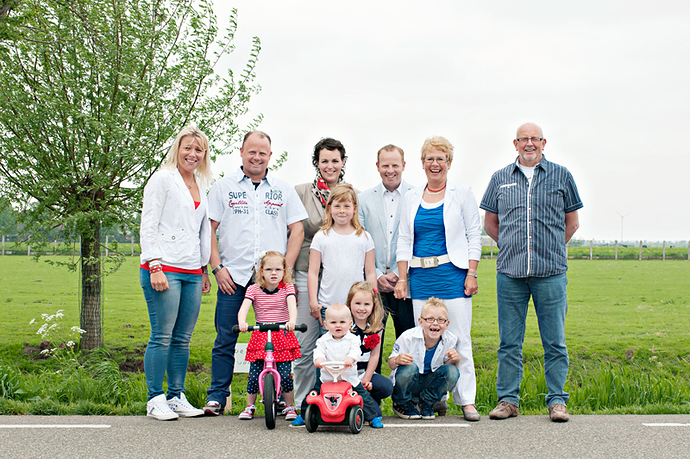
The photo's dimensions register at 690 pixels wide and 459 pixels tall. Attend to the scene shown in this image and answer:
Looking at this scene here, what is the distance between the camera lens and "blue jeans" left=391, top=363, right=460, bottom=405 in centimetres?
492

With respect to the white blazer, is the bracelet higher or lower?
lower

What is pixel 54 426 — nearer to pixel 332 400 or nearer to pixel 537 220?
pixel 332 400

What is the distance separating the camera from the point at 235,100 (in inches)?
385

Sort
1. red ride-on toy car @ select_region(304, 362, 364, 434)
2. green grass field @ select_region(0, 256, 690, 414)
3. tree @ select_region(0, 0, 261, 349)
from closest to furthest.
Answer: red ride-on toy car @ select_region(304, 362, 364, 434) → green grass field @ select_region(0, 256, 690, 414) → tree @ select_region(0, 0, 261, 349)

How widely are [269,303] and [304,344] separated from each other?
665 millimetres

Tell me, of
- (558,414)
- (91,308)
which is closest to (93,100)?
(91,308)

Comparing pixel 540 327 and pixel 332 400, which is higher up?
pixel 540 327

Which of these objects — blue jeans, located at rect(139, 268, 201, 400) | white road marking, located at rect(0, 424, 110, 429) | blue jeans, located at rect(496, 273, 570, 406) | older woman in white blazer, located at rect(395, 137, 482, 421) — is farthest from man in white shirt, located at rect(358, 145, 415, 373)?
white road marking, located at rect(0, 424, 110, 429)

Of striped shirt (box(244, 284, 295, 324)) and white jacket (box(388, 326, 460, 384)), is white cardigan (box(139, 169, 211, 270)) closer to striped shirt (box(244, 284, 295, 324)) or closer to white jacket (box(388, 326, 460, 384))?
striped shirt (box(244, 284, 295, 324))

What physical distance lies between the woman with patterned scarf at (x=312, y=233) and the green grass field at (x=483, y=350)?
26.9 inches

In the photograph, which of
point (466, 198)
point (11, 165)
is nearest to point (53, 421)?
point (466, 198)

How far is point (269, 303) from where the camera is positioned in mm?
4910

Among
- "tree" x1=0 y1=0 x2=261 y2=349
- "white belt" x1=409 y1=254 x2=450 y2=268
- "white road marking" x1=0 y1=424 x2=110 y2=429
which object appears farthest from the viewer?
"tree" x1=0 y1=0 x2=261 y2=349

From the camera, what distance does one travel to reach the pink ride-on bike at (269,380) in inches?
173
